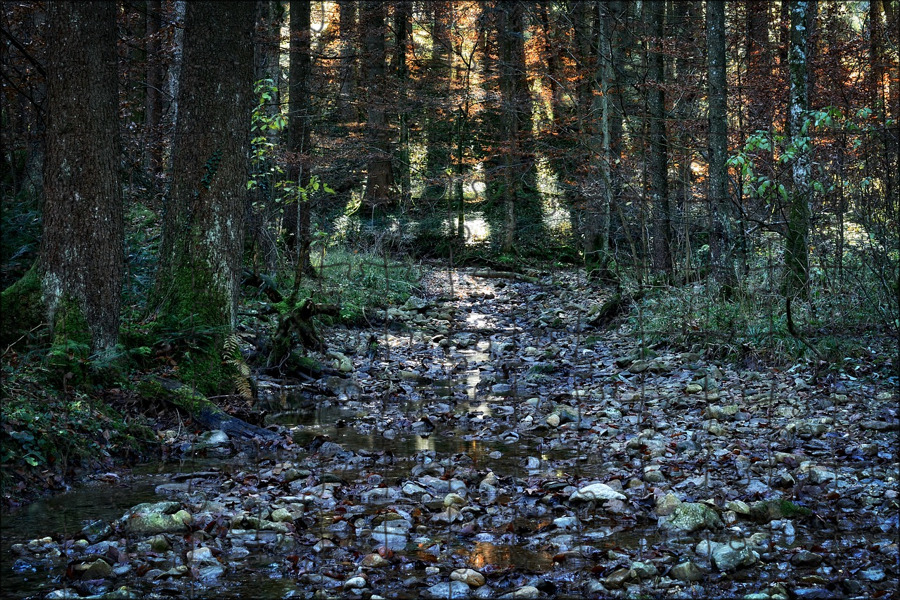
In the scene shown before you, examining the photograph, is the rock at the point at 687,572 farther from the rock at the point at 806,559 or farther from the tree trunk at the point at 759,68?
the tree trunk at the point at 759,68

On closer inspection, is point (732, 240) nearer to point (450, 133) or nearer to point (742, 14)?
point (742, 14)

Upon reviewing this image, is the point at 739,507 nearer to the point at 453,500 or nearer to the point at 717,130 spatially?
the point at 453,500

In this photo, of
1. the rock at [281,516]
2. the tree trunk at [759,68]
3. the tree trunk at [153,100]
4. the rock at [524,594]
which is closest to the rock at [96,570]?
the rock at [281,516]

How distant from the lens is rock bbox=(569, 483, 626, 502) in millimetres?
4316

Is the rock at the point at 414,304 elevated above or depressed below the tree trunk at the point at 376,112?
below

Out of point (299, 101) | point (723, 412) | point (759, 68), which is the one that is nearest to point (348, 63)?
point (299, 101)

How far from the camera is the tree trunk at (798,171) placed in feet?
24.2

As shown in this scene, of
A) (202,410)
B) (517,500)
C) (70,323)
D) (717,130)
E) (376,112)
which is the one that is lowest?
(517,500)

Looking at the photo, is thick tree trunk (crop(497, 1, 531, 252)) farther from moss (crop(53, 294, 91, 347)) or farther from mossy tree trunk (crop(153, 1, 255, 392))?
moss (crop(53, 294, 91, 347))

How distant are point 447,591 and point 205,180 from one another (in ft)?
15.3

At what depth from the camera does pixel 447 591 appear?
128 inches

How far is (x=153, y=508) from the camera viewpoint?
13.2 feet

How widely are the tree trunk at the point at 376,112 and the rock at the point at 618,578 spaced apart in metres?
15.0

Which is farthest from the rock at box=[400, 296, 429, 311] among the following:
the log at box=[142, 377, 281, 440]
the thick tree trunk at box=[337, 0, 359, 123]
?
the log at box=[142, 377, 281, 440]
